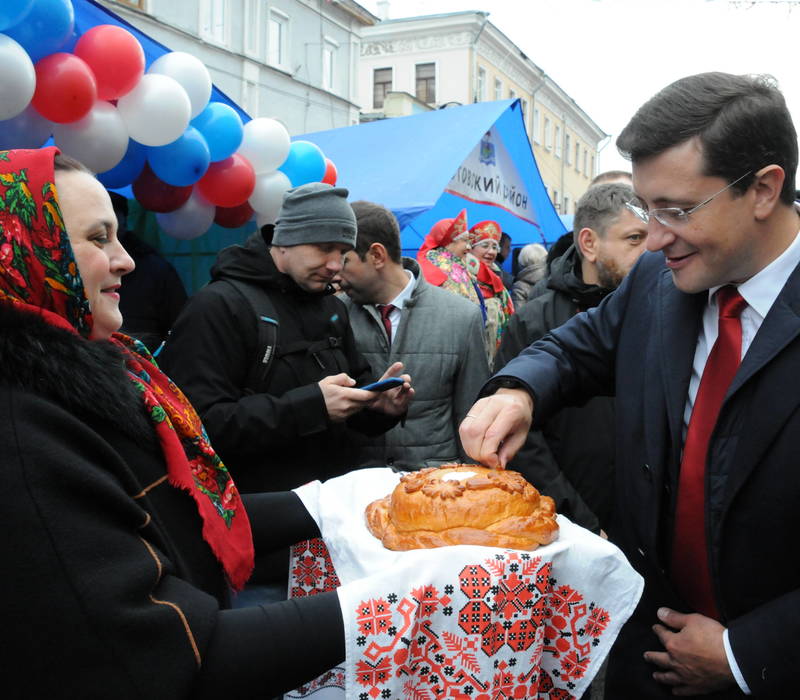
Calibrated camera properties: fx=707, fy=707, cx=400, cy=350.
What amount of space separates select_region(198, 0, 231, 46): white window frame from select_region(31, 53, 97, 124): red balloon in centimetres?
1416

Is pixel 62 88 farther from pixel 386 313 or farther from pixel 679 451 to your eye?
pixel 679 451

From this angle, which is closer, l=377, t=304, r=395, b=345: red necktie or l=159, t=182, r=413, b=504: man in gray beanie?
l=159, t=182, r=413, b=504: man in gray beanie

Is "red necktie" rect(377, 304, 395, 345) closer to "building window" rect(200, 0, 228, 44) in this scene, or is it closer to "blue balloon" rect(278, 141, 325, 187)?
"blue balloon" rect(278, 141, 325, 187)

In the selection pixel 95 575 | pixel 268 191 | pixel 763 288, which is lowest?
pixel 95 575

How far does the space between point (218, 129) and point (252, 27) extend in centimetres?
1535

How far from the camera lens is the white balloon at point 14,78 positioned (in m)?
3.41

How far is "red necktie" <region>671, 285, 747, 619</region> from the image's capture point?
5.47 feet

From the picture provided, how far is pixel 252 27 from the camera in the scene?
60.7 feet

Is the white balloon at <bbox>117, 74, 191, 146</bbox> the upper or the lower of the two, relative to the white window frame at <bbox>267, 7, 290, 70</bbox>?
lower

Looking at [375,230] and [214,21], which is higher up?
[214,21]

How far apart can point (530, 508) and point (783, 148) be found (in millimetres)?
1016

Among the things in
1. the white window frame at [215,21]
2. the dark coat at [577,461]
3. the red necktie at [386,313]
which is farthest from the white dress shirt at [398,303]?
the white window frame at [215,21]

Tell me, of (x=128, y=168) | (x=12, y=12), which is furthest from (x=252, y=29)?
(x=12, y=12)

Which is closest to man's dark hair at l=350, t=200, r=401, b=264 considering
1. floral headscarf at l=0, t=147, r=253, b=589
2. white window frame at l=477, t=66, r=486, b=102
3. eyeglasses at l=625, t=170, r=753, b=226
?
floral headscarf at l=0, t=147, r=253, b=589
